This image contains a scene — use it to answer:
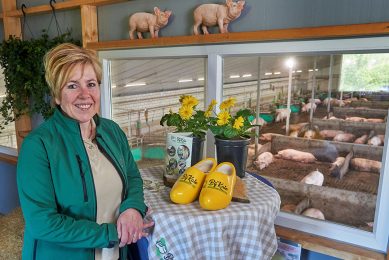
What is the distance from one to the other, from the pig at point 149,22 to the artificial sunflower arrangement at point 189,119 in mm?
668

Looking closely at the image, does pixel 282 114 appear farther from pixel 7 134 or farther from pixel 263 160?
pixel 7 134

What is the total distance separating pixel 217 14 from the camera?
166cm

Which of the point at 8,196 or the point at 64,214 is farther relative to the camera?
the point at 8,196

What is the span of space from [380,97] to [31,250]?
1568 mm

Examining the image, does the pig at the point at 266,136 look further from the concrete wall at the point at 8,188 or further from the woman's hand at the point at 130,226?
the concrete wall at the point at 8,188

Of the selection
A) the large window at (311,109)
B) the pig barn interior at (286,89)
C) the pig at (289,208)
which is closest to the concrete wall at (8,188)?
the pig barn interior at (286,89)

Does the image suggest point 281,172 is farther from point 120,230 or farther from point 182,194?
point 120,230

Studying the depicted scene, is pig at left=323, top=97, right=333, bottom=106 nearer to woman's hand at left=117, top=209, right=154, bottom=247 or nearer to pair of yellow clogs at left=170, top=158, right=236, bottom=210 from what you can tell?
pair of yellow clogs at left=170, top=158, right=236, bottom=210

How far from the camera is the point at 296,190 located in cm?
188

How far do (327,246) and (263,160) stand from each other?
66cm

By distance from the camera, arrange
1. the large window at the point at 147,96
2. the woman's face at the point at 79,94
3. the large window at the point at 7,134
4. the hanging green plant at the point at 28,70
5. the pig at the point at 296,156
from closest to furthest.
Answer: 1. the woman's face at the point at 79,94
2. the pig at the point at 296,156
3. the large window at the point at 147,96
4. the hanging green plant at the point at 28,70
5. the large window at the point at 7,134

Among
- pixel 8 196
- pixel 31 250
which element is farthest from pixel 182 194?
pixel 8 196

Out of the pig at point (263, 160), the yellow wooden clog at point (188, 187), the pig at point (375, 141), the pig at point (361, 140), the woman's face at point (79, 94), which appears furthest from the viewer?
the pig at point (263, 160)

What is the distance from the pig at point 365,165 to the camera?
1553 mm
